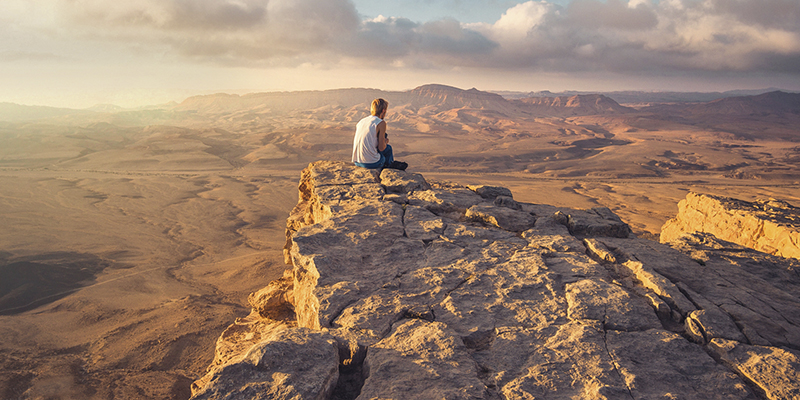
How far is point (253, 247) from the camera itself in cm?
1228

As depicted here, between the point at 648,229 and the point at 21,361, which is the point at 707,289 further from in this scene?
the point at 648,229

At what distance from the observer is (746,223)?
6.99m

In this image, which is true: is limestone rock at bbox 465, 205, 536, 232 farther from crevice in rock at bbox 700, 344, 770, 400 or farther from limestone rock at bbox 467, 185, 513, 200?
crevice in rock at bbox 700, 344, 770, 400

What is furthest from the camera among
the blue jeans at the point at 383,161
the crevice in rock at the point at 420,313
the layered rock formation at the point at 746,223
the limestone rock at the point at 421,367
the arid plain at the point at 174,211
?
the layered rock formation at the point at 746,223

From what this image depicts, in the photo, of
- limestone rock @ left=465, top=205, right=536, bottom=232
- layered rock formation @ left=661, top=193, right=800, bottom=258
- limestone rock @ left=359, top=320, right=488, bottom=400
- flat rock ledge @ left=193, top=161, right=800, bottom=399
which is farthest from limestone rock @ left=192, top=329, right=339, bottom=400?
layered rock formation @ left=661, top=193, right=800, bottom=258

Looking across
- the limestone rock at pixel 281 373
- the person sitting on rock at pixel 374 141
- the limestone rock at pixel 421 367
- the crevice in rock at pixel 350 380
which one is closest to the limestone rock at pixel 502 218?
the person sitting on rock at pixel 374 141

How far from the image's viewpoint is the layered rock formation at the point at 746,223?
20.2 ft

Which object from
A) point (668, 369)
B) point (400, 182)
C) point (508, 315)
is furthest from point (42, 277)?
point (668, 369)

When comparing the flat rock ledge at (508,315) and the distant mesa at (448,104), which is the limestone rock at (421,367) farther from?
the distant mesa at (448,104)

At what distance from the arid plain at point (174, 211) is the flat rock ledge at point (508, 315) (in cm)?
308

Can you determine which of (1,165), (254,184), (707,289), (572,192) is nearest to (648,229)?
(572,192)

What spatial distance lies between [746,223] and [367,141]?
7212mm

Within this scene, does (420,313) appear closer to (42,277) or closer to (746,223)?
(746,223)

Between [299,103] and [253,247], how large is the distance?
118 meters
